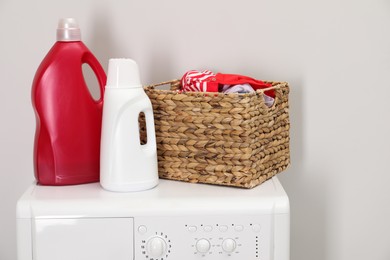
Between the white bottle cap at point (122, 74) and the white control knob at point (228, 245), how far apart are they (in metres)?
0.41

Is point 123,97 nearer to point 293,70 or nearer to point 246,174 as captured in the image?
point 246,174

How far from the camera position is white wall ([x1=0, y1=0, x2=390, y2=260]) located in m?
1.80

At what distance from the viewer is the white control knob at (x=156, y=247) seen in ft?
4.51

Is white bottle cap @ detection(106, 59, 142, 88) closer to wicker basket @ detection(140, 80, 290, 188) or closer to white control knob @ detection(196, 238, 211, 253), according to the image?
wicker basket @ detection(140, 80, 290, 188)

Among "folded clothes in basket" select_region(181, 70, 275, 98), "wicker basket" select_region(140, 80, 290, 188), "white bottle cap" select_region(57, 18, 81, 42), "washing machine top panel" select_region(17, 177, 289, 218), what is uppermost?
"white bottle cap" select_region(57, 18, 81, 42)

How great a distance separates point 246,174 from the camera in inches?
57.7

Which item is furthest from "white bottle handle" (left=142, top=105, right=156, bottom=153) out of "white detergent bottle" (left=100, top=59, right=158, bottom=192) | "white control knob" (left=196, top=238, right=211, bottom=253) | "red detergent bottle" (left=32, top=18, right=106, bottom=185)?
"white control knob" (left=196, top=238, right=211, bottom=253)

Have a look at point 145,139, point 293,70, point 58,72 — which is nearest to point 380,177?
point 293,70

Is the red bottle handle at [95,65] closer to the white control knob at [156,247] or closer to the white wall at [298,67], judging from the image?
the white wall at [298,67]

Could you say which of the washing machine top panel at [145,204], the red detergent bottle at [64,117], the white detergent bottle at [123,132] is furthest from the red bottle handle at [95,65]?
the washing machine top panel at [145,204]

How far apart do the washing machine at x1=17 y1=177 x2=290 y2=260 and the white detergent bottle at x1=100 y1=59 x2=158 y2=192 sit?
70mm

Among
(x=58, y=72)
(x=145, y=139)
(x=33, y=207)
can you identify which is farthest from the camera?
(x=145, y=139)

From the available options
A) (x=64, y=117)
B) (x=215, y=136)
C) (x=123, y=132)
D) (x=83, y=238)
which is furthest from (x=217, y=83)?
(x=83, y=238)

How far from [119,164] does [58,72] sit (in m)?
0.27
